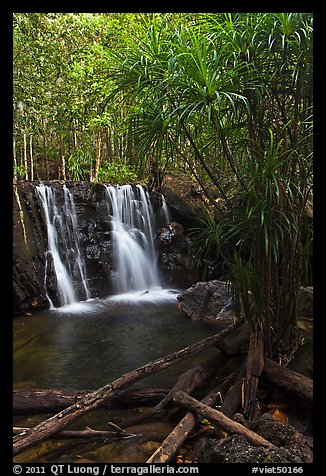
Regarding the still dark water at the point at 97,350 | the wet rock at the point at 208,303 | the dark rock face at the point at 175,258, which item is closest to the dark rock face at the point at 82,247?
the dark rock face at the point at 175,258

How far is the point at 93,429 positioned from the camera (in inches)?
98.7

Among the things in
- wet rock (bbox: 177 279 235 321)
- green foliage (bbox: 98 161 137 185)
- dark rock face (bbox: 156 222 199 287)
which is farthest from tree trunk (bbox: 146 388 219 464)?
green foliage (bbox: 98 161 137 185)

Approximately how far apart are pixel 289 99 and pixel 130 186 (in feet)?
22.1

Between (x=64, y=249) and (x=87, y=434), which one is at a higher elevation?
(x=64, y=249)

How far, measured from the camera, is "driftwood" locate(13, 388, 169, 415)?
2590 mm

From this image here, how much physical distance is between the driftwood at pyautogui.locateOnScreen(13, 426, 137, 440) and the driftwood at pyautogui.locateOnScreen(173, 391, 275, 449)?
0.41m

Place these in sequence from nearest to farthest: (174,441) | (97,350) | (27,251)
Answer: (174,441)
(97,350)
(27,251)

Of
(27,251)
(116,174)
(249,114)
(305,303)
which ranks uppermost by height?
(116,174)

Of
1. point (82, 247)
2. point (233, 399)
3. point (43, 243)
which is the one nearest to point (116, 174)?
point (82, 247)

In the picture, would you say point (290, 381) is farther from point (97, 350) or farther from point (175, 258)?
point (175, 258)

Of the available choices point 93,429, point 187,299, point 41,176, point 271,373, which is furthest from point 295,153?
point 41,176

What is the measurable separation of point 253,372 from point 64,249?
A: 5.80 meters

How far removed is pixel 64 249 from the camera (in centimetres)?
766
